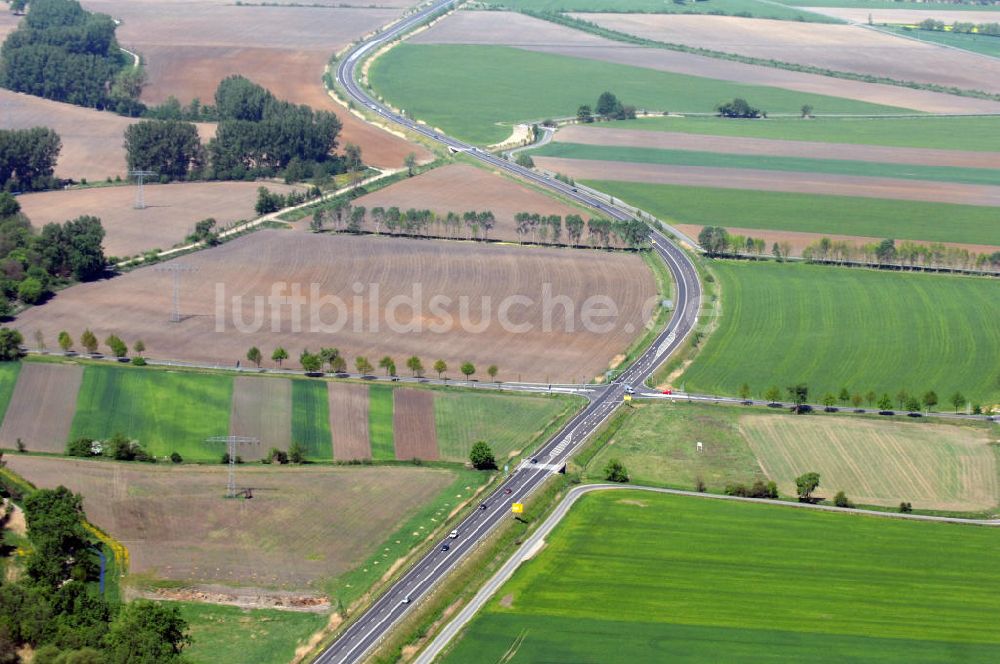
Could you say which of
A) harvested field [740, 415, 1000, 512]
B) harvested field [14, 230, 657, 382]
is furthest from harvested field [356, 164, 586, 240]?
harvested field [740, 415, 1000, 512]

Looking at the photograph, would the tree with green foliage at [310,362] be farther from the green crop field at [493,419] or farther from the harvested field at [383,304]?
the green crop field at [493,419]

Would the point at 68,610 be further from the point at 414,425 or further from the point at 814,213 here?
the point at 814,213

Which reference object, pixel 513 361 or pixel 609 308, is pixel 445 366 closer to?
pixel 513 361

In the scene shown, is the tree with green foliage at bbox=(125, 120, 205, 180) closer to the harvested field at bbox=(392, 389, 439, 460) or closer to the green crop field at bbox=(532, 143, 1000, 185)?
the green crop field at bbox=(532, 143, 1000, 185)

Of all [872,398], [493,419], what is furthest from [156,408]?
[872,398]

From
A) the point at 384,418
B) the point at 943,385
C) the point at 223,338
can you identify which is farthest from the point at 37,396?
the point at 943,385

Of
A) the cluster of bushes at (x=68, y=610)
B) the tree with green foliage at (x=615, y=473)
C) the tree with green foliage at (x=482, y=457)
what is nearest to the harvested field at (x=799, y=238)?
the tree with green foliage at (x=615, y=473)
